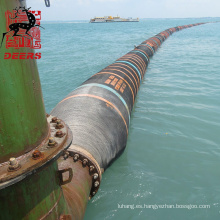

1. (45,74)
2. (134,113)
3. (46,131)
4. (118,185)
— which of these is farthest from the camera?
(45,74)

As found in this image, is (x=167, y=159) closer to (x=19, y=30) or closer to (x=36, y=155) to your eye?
(x=36, y=155)

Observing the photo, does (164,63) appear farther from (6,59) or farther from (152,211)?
(6,59)

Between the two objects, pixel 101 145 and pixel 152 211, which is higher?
pixel 101 145

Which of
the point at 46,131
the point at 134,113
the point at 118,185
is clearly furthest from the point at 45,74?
the point at 46,131

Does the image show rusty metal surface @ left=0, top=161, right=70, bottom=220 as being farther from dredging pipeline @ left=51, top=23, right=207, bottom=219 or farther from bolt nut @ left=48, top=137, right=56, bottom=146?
dredging pipeline @ left=51, top=23, right=207, bottom=219

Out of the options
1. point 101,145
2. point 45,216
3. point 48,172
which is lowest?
point 101,145

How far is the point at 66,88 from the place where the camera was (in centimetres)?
1236

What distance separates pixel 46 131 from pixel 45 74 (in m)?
13.9

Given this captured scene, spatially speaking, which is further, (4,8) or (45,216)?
(45,216)

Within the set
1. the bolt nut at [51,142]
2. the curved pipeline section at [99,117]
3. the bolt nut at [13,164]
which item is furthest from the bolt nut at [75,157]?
the bolt nut at [13,164]

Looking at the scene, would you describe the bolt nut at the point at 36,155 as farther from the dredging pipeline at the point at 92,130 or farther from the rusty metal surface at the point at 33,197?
the dredging pipeline at the point at 92,130

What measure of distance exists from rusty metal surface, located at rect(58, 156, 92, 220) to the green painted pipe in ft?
5.13

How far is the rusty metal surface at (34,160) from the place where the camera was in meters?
1.58

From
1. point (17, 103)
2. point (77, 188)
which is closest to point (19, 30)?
A: point (17, 103)
